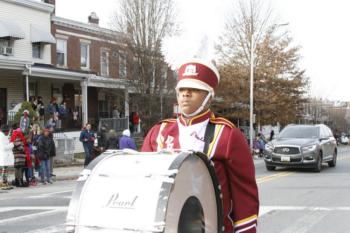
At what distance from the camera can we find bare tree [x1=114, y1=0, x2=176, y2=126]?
29.2 metres

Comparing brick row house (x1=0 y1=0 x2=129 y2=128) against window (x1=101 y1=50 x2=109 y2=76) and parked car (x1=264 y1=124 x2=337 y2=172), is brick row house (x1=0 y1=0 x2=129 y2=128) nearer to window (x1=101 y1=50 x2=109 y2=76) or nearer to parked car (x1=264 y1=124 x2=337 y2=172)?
window (x1=101 y1=50 x2=109 y2=76)

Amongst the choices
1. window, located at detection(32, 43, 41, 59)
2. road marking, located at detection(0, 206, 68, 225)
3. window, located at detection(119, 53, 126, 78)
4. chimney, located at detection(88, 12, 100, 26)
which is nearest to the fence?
window, located at detection(119, 53, 126, 78)

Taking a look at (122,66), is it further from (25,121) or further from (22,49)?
(25,121)

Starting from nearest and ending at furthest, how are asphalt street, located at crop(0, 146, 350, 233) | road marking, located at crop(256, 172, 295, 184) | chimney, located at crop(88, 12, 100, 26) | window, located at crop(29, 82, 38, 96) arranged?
asphalt street, located at crop(0, 146, 350, 233)
road marking, located at crop(256, 172, 295, 184)
window, located at crop(29, 82, 38, 96)
chimney, located at crop(88, 12, 100, 26)

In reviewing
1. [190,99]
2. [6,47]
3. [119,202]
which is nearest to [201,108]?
[190,99]

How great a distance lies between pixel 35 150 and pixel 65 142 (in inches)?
245

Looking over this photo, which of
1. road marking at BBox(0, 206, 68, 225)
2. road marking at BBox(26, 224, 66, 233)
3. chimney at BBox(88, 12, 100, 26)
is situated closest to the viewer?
road marking at BBox(26, 224, 66, 233)

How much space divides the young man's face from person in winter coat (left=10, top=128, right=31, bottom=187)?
41.5 ft

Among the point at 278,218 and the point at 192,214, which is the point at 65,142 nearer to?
the point at 278,218

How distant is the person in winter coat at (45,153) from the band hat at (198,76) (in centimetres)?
1343

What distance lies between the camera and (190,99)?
3.20 meters

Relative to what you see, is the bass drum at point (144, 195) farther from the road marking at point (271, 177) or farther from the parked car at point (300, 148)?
the parked car at point (300, 148)

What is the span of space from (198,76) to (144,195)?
92cm

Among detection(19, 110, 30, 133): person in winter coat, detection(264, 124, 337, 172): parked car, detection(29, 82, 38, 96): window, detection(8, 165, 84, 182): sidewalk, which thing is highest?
detection(29, 82, 38, 96): window
